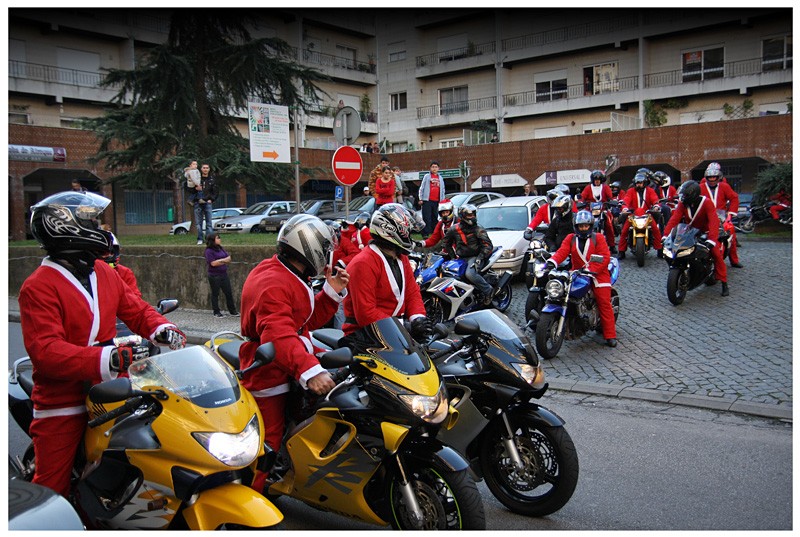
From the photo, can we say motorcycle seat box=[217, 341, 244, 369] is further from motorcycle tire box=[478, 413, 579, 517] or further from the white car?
the white car

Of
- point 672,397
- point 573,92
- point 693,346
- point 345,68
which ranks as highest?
point 345,68

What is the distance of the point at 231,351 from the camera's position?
4.36 metres

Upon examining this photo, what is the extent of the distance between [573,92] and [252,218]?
1884cm

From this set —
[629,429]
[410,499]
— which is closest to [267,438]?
[410,499]

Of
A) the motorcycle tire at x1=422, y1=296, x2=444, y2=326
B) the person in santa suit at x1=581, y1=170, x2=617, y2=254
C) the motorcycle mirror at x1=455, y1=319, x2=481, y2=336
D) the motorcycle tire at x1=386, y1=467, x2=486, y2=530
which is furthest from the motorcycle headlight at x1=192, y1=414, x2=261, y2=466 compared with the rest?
the person in santa suit at x1=581, y1=170, x2=617, y2=254

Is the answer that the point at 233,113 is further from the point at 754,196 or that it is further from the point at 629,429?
the point at 629,429

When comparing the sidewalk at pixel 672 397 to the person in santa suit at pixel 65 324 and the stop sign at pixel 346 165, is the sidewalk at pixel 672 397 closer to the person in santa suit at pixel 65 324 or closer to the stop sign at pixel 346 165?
the stop sign at pixel 346 165

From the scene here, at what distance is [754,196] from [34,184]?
28.6 meters

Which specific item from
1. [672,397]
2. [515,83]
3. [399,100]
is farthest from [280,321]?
[399,100]

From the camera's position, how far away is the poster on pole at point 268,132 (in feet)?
41.5

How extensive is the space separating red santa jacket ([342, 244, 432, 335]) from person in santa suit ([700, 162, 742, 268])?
9633mm

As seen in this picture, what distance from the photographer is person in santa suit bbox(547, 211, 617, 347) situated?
8969mm

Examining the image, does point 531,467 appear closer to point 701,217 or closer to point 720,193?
point 701,217

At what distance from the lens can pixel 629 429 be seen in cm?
603
